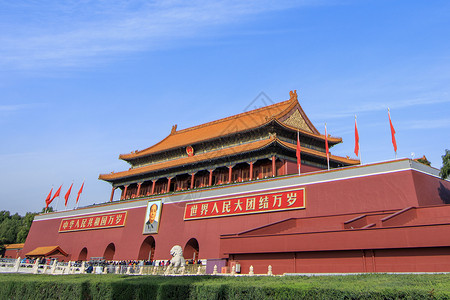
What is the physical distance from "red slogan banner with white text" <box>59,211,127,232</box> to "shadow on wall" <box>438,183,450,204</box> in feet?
72.9

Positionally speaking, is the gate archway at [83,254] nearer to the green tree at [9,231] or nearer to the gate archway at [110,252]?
the gate archway at [110,252]

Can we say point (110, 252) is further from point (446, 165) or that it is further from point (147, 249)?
point (446, 165)

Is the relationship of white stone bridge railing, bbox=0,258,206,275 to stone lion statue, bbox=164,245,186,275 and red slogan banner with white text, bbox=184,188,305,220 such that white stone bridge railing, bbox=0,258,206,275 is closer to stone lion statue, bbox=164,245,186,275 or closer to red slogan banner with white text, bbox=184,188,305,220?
stone lion statue, bbox=164,245,186,275

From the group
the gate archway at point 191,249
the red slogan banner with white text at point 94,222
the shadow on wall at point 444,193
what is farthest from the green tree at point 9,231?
the shadow on wall at point 444,193

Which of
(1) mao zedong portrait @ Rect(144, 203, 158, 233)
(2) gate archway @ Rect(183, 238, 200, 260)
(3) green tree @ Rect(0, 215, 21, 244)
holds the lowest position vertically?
(2) gate archway @ Rect(183, 238, 200, 260)

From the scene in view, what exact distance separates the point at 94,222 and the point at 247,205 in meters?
16.7

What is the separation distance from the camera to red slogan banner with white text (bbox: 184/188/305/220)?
20.2 m

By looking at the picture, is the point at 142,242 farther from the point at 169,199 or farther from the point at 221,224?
the point at 221,224

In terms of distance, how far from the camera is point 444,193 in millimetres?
19062

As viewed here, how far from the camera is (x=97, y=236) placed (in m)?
31.5

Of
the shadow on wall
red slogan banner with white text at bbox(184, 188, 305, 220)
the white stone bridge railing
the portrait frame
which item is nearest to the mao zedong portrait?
the portrait frame

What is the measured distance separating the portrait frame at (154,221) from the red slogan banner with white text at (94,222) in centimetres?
277

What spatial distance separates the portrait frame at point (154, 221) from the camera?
26.9 m

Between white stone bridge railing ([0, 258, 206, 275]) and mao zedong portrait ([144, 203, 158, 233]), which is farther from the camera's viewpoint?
mao zedong portrait ([144, 203, 158, 233])
